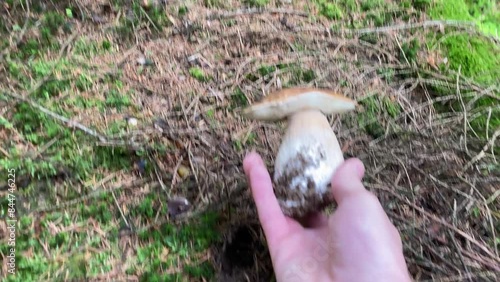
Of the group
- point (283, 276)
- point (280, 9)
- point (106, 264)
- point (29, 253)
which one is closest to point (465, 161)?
point (283, 276)

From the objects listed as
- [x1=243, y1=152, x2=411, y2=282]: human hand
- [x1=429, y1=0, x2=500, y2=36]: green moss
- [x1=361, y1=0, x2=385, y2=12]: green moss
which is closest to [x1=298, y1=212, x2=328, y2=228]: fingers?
[x1=243, y1=152, x2=411, y2=282]: human hand

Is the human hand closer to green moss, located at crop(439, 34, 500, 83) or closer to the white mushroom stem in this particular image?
the white mushroom stem

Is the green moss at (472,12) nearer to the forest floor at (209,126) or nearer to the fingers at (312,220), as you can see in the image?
the forest floor at (209,126)

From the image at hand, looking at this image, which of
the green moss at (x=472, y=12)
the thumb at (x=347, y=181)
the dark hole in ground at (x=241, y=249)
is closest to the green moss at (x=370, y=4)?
the green moss at (x=472, y=12)

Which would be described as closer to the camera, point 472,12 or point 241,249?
point 241,249

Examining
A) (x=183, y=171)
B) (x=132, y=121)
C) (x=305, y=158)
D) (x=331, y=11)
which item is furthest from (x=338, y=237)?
(x=331, y=11)

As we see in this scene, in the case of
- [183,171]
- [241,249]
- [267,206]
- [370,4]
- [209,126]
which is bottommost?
[241,249]

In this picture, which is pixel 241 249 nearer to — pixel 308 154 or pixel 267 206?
pixel 267 206
